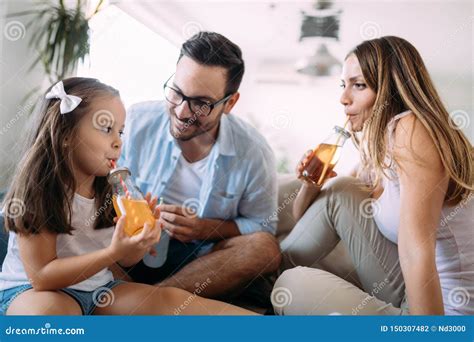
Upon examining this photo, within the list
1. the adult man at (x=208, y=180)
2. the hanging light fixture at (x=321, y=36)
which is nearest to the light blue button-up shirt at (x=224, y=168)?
the adult man at (x=208, y=180)

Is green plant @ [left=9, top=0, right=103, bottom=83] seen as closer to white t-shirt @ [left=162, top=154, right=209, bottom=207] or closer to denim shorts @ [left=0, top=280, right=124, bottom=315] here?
white t-shirt @ [left=162, top=154, right=209, bottom=207]

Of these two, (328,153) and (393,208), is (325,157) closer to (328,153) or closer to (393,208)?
(328,153)

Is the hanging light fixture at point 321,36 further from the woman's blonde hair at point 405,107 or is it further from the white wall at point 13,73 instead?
the white wall at point 13,73

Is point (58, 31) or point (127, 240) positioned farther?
point (58, 31)

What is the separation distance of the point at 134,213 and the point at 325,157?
0.49 meters

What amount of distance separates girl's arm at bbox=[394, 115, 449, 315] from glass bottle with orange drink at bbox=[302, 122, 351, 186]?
0.50 ft

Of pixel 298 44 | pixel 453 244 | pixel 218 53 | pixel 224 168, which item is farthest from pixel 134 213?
pixel 453 244

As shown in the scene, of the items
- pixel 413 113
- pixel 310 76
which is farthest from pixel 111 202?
pixel 413 113

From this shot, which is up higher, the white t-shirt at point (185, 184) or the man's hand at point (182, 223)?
the white t-shirt at point (185, 184)

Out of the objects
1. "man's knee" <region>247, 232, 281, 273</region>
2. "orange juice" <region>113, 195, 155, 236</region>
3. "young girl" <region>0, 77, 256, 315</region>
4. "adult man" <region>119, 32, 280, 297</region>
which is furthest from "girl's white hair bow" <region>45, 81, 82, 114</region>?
"man's knee" <region>247, 232, 281, 273</region>

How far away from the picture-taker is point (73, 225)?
4.92ft

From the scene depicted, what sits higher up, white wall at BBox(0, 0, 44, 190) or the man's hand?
white wall at BBox(0, 0, 44, 190)

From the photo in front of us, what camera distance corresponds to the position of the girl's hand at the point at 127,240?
4.68 ft

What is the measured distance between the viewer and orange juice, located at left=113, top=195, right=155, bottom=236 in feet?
4.71
